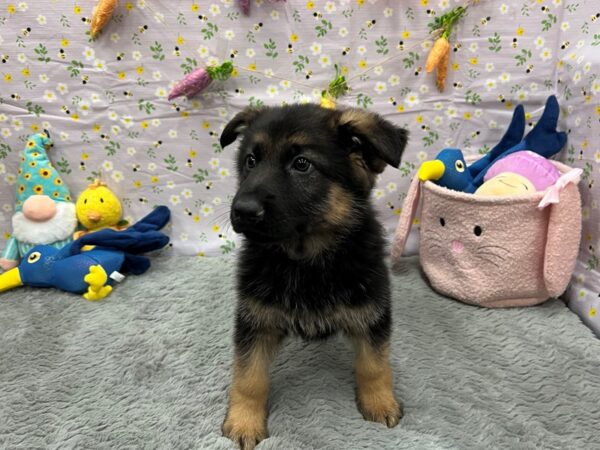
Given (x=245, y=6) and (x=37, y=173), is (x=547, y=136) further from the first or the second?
(x=37, y=173)

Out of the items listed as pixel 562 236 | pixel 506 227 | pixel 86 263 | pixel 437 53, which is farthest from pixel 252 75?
pixel 562 236

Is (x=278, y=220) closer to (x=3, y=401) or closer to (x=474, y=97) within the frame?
(x=3, y=401)

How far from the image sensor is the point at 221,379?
2.01m

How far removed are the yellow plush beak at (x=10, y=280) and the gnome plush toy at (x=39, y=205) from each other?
0.19 m

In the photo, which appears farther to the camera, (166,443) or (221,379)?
(221,379)

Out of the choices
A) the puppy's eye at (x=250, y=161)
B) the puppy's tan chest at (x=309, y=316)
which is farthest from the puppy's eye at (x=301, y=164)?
the puppy's tan chest at (x=309, y=316)

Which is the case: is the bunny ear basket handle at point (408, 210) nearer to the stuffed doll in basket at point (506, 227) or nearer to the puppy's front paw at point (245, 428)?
the stuffed doll in basket at point (506, 227)

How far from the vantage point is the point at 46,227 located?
282 cm

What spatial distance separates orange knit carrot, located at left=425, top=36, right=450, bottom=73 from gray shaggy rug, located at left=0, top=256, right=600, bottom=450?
1.38m

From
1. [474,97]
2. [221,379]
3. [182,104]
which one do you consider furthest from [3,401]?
[474,97]

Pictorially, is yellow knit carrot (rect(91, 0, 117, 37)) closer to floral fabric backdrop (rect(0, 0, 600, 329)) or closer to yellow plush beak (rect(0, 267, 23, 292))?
floral fabric backdrop (rect(0, 0, 600, 329))

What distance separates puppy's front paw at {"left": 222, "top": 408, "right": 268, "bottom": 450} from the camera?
1658mm

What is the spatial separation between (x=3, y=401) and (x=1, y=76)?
198 cm

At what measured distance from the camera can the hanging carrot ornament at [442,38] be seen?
2.57m
